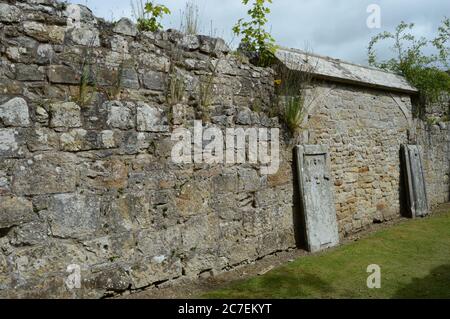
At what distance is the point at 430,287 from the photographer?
4863 mm

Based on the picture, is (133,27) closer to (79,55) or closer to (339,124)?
(79,55)

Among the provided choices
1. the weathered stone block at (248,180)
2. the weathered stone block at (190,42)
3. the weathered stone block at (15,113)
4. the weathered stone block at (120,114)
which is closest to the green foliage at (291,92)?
the weathered stone block at (248,180)

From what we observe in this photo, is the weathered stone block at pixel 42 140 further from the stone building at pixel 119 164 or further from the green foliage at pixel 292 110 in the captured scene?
the green foliage at pixel 292 110

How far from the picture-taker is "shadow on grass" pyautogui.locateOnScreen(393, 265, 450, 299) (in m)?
4.60

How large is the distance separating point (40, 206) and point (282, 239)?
354cm

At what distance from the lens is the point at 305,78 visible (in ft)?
21.3

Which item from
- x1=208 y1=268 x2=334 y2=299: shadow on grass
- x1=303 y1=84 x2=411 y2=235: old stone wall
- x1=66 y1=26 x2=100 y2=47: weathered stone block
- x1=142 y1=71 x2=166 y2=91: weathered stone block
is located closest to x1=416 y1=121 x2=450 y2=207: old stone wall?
x1=303 y1=84 x2=411 y2=235: old stone wall

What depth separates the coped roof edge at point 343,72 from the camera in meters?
6.62

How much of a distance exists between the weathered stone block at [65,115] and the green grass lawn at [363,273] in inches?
88.9

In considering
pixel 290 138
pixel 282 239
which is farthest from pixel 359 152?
pixel 282 239

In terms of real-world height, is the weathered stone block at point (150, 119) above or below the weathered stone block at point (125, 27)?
below

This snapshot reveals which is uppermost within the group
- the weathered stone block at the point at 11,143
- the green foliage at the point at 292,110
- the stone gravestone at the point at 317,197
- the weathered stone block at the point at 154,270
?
the green foliage at the point at 292,110

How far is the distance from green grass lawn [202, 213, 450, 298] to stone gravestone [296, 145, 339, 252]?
0.85ft

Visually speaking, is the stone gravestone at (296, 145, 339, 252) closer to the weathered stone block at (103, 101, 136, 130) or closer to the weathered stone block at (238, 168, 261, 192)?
the weathered stone block at (238, 168, 261, 192)
